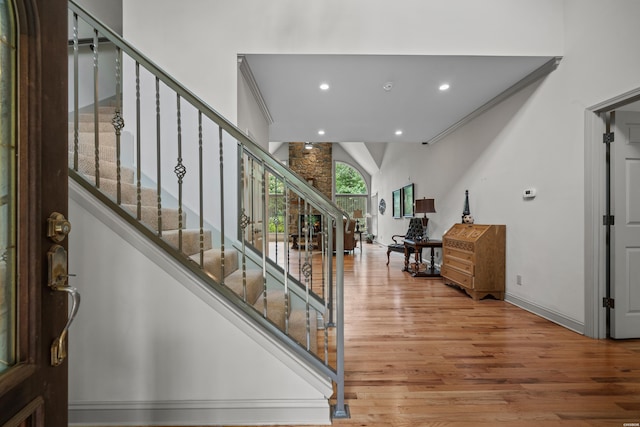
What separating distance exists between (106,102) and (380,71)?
2973mm

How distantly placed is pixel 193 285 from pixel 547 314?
3.47 metres

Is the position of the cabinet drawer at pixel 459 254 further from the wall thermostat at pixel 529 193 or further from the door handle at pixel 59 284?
the door handle at pixel 59 284

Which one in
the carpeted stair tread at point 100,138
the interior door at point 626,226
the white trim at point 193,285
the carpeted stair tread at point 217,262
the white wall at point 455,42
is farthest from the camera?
the white wall at point 455,42

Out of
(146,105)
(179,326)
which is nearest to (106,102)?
(146,105)

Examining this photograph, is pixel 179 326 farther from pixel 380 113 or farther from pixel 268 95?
pixel 380 113

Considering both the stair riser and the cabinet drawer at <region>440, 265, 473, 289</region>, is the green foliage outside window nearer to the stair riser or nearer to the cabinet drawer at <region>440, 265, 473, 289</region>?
the cabinet drawer at <region>440, 265, 473, 289</region>

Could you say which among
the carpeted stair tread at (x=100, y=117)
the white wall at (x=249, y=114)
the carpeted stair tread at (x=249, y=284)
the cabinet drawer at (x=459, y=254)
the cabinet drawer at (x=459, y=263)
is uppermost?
the white wall at (x=249, y=114)

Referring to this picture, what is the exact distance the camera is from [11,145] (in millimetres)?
611

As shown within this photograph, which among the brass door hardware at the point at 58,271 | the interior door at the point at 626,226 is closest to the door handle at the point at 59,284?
the brass door hardware at the point at 58,271

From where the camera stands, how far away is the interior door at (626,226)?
2.61 metres

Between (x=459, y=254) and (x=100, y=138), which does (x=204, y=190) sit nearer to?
(x=100, y=138)

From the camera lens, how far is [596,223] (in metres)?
2.63

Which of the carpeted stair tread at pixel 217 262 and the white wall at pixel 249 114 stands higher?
the white wall at pixel 249 114

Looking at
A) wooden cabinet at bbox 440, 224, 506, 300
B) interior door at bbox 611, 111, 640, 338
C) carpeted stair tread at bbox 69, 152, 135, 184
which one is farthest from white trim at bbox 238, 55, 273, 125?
interior door at bbox 611, 111, 640, 338
